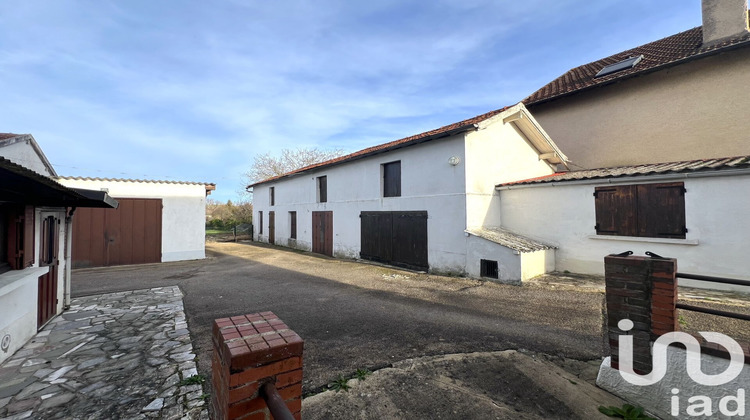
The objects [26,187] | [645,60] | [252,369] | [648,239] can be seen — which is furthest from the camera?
[645,60]

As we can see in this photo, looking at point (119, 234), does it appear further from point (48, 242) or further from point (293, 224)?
point (293, 224)

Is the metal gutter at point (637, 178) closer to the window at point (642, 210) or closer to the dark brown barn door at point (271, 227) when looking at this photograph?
the window at point (642, 210)

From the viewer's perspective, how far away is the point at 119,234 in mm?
11086

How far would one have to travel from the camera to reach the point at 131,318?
5.06 metres

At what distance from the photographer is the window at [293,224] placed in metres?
17.3

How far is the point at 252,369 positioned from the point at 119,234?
1335 cm

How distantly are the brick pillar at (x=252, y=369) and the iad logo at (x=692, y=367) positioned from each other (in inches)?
133

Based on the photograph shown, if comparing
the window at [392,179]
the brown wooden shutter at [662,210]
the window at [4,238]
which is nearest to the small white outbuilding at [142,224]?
the window at [392,179]

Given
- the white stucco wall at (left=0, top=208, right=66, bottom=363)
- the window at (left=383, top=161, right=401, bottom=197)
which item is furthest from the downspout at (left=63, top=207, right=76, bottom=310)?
the window at (left=383, top=161, right=401, bottom=197)

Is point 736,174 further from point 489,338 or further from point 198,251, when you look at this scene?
point 198,251

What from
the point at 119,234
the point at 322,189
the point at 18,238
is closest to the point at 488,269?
the point at 18,238

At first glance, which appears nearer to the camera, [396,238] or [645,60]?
[396,238]

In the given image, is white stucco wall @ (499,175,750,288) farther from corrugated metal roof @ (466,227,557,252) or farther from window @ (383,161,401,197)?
window @ (383,161,401,197)

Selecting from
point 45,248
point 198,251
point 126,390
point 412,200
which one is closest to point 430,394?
point 126,390
